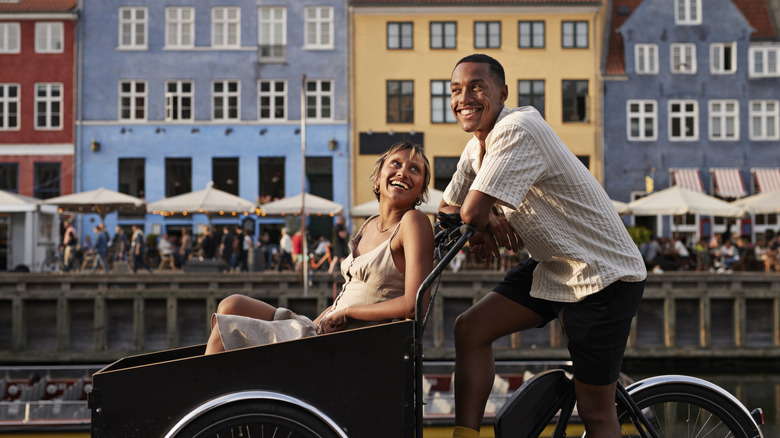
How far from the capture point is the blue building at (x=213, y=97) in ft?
104

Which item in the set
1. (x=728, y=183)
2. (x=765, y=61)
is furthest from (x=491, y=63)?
(x=765, y=61)

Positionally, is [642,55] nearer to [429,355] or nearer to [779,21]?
[779,21]

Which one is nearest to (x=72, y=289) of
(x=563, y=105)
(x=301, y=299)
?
(x=301, y=299)

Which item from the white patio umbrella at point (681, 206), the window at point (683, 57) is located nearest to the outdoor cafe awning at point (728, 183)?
the window at point (683, 57)

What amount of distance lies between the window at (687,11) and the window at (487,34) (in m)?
7.17

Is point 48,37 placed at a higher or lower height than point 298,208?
higher

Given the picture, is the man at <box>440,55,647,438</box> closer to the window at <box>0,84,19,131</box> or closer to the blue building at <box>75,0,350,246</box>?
the blue building at <box>75,0,350,246</box>

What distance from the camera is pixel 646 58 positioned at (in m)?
32.3

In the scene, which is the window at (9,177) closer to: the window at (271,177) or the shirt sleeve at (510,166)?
the window at (271,177)

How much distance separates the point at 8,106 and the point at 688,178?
26.5 meters

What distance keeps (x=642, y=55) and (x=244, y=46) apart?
51.9 ft

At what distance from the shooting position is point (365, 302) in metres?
3.31

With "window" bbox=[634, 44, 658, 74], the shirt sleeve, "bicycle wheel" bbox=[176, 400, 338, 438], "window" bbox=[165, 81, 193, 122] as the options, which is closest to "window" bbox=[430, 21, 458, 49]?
"window" bbox=[634, 44, 658, 74]

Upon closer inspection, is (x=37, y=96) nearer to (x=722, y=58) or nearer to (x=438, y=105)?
(x=438, y=105)
